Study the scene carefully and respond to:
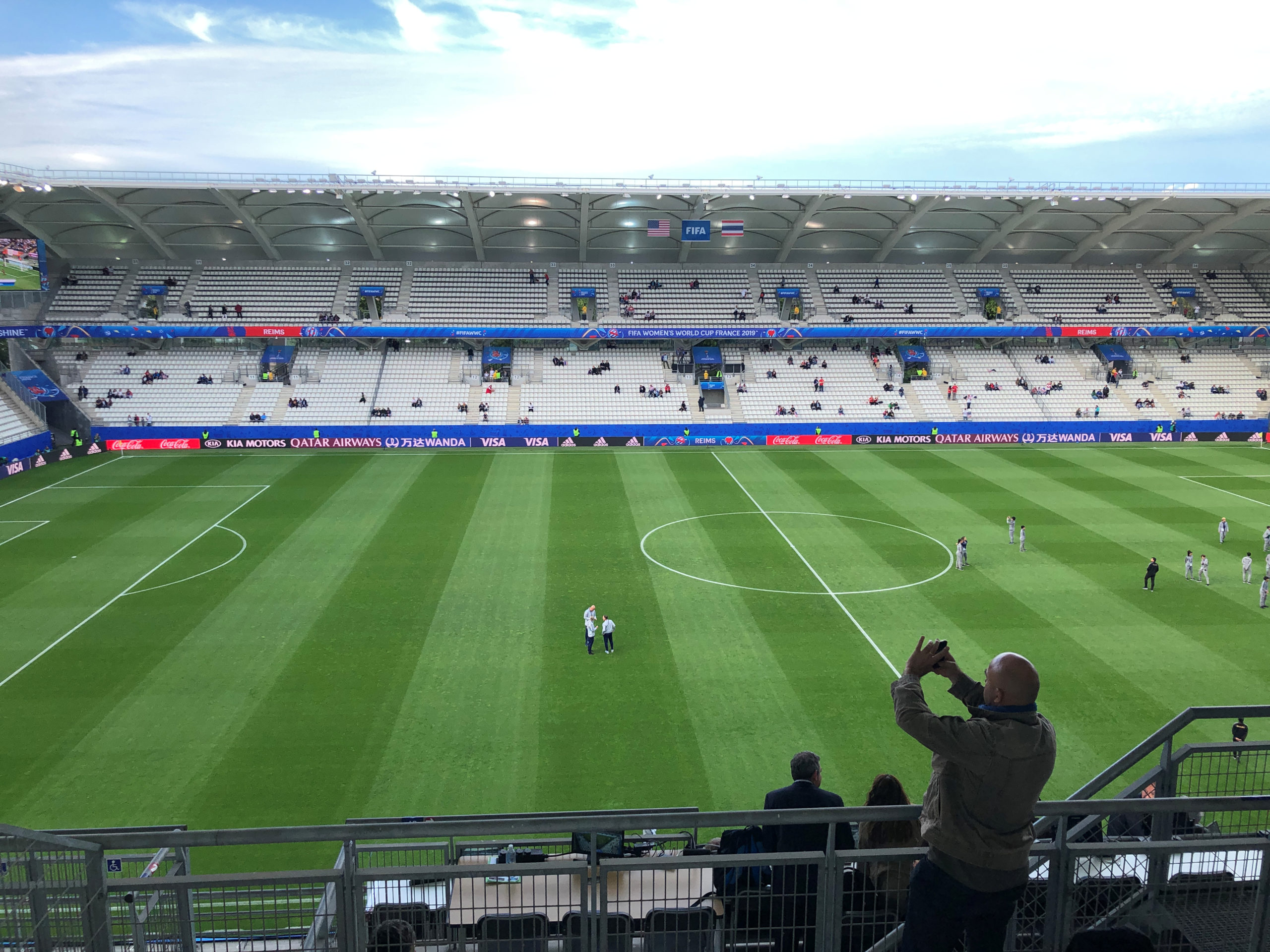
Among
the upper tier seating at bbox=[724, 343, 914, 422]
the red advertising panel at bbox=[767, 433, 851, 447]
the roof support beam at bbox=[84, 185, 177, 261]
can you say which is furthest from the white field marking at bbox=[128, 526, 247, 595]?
the upper tier seating at bbox=[724, 343, 914, 422]

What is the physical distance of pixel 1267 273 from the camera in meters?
64.8

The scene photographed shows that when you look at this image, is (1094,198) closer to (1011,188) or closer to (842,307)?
(1011,188)

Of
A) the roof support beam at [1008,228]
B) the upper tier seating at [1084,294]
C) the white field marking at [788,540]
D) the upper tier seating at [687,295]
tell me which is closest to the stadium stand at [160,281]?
the upper tier seating at [687,295]

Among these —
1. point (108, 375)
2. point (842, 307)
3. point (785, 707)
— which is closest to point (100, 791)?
point (785, 707)

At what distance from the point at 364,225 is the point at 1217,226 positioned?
56.6 meters

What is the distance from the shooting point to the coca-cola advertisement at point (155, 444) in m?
47.8

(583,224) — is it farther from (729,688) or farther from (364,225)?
(729,688)

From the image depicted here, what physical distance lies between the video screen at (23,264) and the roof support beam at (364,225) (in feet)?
66.2

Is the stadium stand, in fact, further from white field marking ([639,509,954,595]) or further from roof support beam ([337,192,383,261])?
white field marking ([639,509,954,595])

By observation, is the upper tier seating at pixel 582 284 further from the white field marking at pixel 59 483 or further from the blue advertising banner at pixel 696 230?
the white field marking at pixel 59 483

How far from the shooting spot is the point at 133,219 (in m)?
52.2

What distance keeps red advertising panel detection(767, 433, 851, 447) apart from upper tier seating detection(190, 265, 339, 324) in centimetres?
3118

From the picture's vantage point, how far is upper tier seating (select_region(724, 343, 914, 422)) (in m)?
53.8

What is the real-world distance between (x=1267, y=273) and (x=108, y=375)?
82.0 metres
